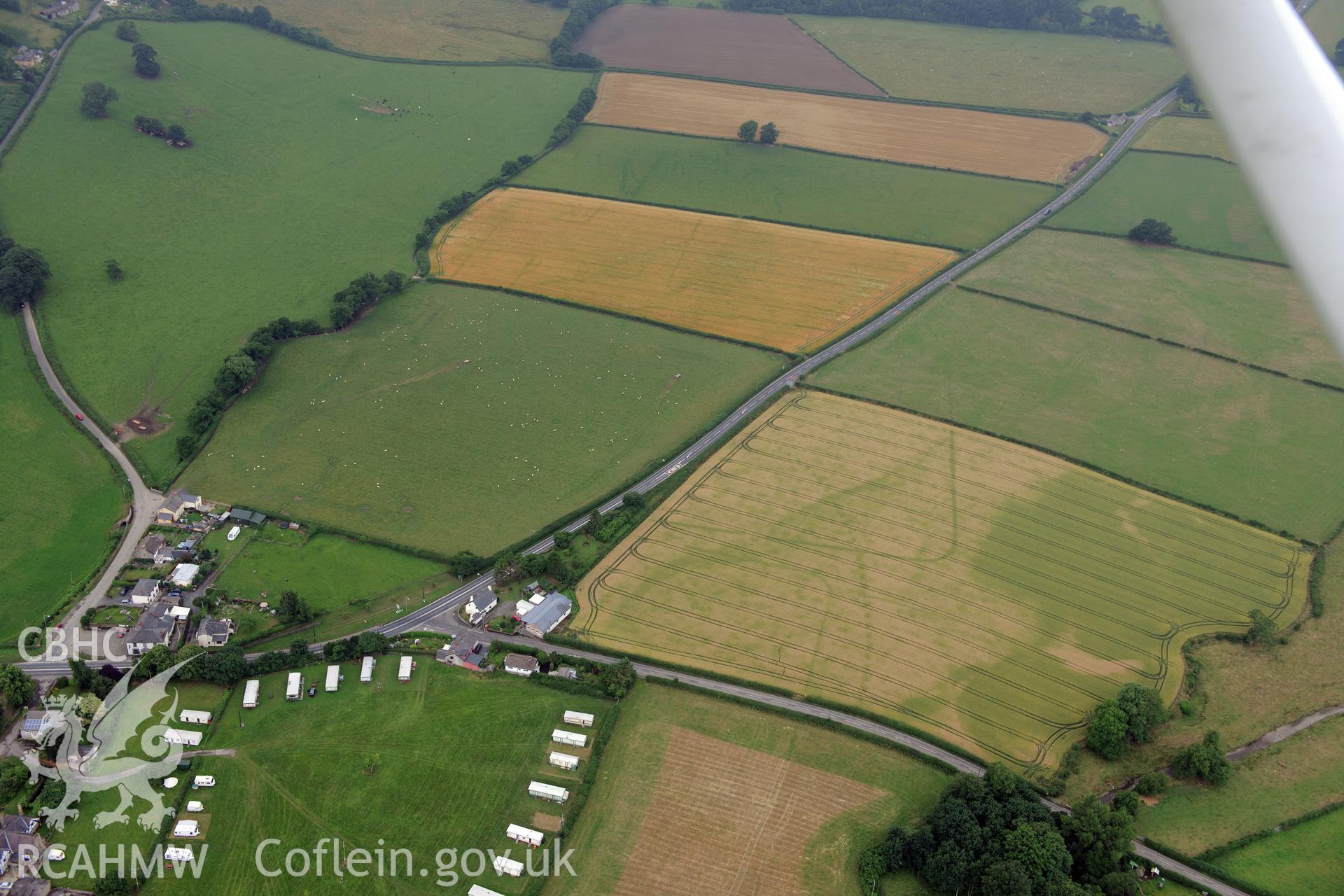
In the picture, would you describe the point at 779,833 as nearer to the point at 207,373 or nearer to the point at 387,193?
the point at 207,373

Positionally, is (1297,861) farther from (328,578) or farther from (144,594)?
(144,594)

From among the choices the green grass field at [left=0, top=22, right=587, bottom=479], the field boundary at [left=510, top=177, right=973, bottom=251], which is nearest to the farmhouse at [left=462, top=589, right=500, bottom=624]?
the green grass field at [left=0, top=22, right=587, bottom=479]

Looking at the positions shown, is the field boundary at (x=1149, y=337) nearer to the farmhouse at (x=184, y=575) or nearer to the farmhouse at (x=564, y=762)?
the farmhouse at (x=564, y=762)

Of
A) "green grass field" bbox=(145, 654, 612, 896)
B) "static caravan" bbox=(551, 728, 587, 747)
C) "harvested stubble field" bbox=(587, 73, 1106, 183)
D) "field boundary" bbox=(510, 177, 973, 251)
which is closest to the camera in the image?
"green grass field" bbox=(145, 654, 612, 896)

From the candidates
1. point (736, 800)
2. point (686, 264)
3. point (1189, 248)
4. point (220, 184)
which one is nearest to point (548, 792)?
point (736, 800)

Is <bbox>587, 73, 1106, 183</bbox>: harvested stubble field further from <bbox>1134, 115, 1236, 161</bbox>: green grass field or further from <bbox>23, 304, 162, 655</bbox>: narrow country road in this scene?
<bbox>23, 304, 162, 655</bbox>: narrow country road

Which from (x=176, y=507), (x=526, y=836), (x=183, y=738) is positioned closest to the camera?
(x=526, y=836)

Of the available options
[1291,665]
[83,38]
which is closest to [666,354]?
[1291,665]
